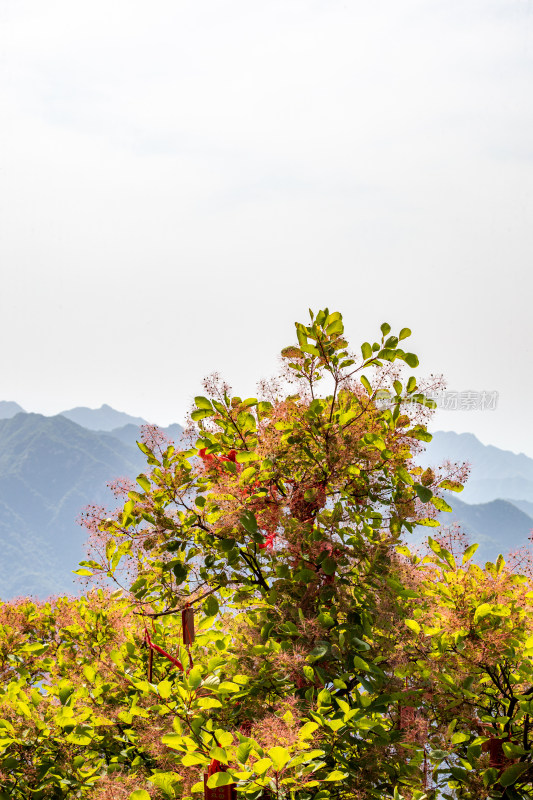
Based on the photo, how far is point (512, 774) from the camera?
252 cm

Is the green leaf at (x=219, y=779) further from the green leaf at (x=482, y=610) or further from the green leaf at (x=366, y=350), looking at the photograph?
the green leaf at (x=366, y=350)

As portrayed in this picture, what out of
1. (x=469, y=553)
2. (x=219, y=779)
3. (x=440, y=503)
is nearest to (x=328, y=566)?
(x=440, y=503)

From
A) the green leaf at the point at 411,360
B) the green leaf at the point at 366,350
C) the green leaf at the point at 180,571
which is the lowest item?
the green leaf at the point at 180,571

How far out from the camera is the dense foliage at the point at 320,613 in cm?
267

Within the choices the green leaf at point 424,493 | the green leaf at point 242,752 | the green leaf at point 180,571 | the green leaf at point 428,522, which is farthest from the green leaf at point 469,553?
the green leaf at point 242,752

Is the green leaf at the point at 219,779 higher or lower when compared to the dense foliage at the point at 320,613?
lower

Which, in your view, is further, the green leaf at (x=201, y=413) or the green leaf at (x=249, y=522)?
the green leaf at (x=201, y=413)

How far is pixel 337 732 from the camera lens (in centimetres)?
251

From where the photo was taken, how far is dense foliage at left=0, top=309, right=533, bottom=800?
8.76ft

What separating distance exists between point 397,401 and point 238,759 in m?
1.56

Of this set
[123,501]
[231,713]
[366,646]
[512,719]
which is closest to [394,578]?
[366,646]

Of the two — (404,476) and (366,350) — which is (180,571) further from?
(366,350)

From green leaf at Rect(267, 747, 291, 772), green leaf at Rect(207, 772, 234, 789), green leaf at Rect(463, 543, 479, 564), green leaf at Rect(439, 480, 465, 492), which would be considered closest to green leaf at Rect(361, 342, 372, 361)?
green leaf at Rect(439, 480, 465, 492)

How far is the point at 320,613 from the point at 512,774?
884mm
